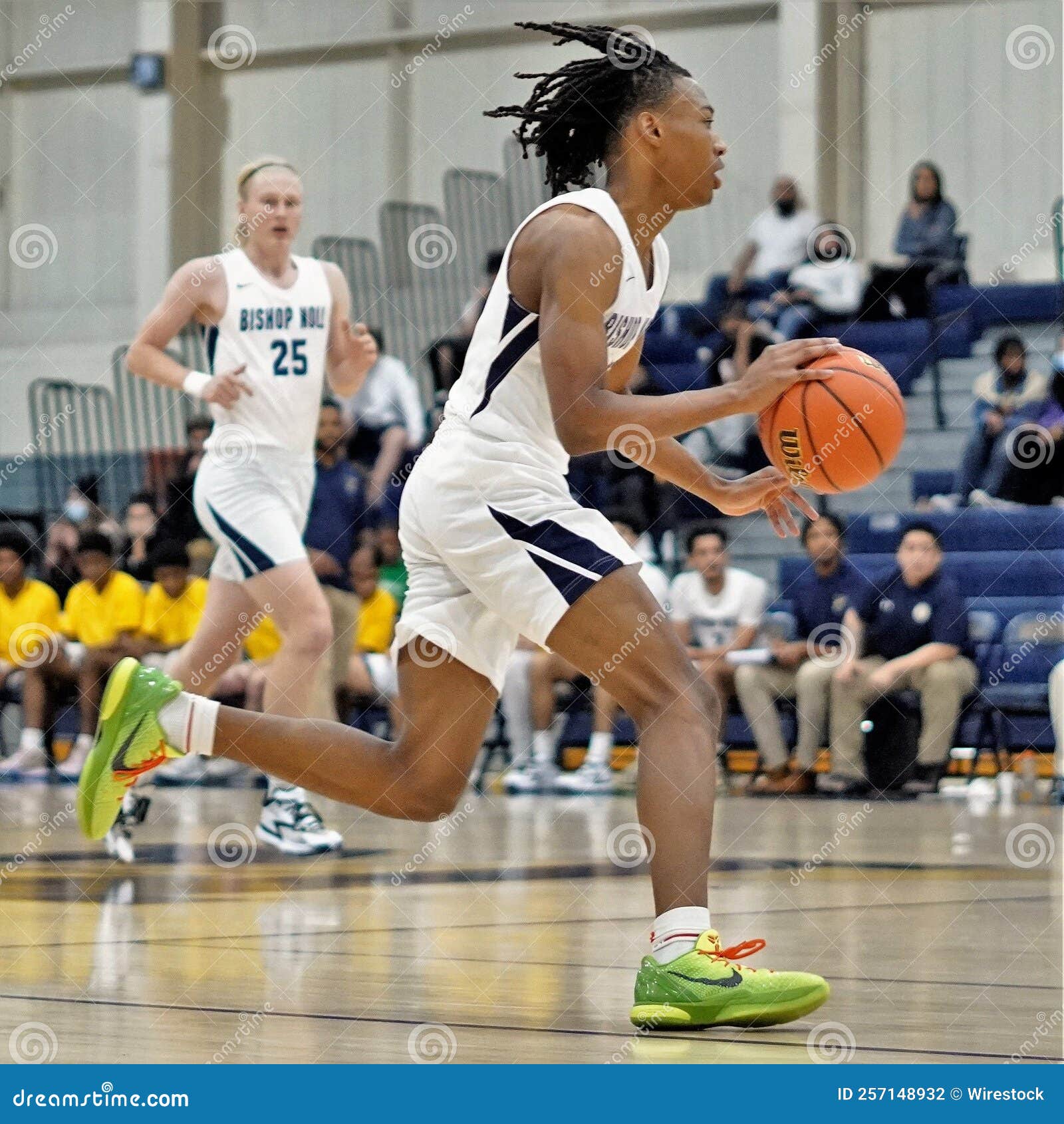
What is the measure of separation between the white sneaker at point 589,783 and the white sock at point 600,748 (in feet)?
0.08

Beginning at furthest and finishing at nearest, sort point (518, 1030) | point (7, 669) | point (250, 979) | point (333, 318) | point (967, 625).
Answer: point (7, 669)
point (967, 625)
point (333, 318)
point (250, 979)
point (518, 1030)

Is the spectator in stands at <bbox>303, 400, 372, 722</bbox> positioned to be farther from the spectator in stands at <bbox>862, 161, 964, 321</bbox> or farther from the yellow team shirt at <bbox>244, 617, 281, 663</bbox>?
the spectator in stands at <bbox>862, 161, 964, 321</bbox>

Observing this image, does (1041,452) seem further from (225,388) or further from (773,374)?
(773,374)

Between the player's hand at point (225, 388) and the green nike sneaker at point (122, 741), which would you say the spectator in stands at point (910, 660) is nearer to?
the player's hand at point (225, 388)

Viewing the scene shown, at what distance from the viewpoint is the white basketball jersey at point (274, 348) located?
6625 millimetres

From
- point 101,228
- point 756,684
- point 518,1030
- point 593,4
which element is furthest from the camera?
point 101,228

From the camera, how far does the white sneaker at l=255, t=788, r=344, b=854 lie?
6.45m

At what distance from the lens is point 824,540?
1038cm

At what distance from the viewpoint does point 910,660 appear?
9.81 m

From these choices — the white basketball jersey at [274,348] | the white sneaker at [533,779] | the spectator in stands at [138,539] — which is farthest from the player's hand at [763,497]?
the spectator in stands at [138,539]

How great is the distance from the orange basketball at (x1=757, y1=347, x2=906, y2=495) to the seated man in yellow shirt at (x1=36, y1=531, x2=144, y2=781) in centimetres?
838

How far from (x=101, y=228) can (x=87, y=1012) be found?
17517 mm
